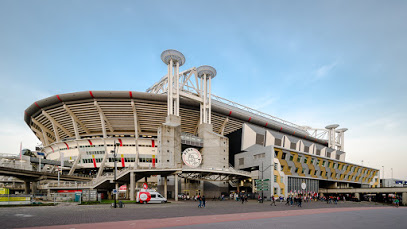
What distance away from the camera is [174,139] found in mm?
66688

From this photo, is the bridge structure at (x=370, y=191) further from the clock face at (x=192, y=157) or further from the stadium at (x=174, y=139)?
the clock face at (x=192, y=157)

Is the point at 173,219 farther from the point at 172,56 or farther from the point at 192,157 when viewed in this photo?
the point at 172,56

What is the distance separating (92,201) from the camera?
43.2m

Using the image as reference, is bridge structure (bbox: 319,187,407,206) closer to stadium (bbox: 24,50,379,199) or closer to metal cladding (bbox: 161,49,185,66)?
stadium (bbox: 24,50,379,199)

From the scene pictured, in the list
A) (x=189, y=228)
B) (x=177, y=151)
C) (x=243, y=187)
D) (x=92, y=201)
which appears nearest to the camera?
(x=189, y=228)

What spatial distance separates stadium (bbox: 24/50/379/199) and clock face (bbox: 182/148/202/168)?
243 millimetres

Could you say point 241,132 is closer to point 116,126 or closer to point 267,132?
point 267,132

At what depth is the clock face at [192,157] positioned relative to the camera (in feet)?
231

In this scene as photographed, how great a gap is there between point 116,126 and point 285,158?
1850 inches

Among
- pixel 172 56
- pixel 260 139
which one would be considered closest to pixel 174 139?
pixel 172 56

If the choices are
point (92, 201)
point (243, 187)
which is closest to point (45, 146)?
point (92, 201)

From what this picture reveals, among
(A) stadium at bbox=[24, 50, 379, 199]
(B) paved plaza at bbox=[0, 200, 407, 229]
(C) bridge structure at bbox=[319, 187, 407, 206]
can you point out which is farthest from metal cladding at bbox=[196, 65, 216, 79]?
(B) paved plaza at bbox=[0, 200, 407, 229]

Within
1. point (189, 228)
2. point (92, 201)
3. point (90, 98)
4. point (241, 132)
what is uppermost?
point (90, 98)

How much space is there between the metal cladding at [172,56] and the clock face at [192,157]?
76.6 feet
